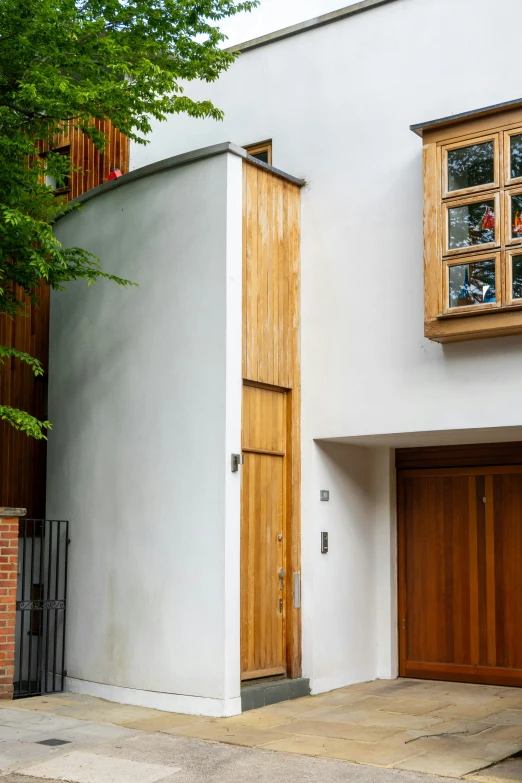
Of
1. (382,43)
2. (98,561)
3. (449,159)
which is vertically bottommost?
(98,561)

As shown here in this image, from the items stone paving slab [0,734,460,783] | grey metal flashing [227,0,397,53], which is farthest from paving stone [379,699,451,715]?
grey metal flashing [227,0,397,53]

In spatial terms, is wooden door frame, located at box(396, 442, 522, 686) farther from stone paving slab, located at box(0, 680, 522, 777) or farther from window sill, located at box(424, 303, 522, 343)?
window sill, located at box(424, 303, 522, 343)

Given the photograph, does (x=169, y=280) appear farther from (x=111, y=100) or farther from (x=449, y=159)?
(x=449, y=159)

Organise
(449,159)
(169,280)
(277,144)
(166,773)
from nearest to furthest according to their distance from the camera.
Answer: (166,773)
(449,159)
(169,280)
(277,144)

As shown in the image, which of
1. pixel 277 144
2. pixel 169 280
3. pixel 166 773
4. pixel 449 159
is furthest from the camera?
pixel 277 144

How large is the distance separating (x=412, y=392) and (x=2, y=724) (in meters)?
5.11

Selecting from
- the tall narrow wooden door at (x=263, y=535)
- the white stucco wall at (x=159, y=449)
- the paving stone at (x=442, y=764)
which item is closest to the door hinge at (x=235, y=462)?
the white stucco wall at (x=159, y=449)

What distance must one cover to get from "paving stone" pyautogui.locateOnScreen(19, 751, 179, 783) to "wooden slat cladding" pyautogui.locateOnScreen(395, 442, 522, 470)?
5.47 meters

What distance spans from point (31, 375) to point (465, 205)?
22.7 ft

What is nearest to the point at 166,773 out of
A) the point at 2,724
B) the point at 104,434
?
the point at 2,724

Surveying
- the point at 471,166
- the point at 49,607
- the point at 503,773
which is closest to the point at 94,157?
the point at 471,166

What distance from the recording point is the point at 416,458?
11.4 metres

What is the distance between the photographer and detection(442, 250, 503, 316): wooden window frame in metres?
8.75

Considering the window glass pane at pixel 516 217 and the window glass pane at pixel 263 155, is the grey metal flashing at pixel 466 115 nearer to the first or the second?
the window glass pane at pixel 516 217
